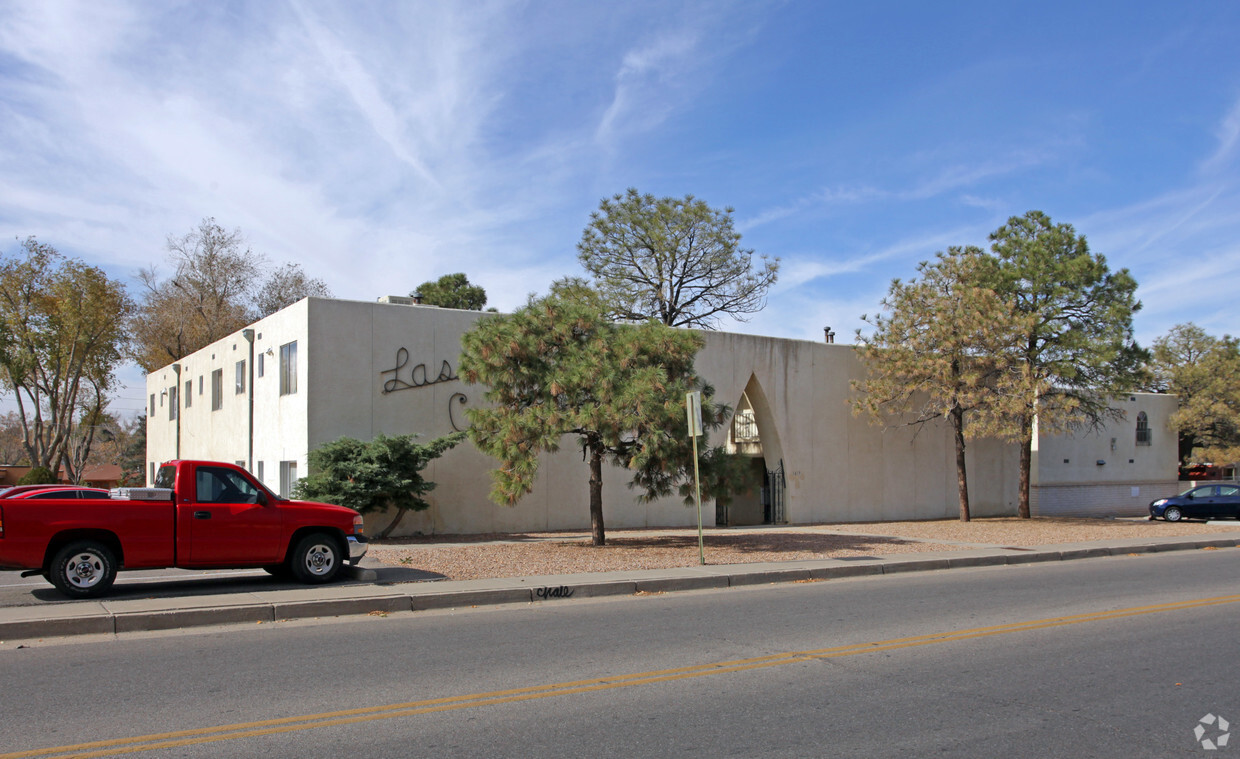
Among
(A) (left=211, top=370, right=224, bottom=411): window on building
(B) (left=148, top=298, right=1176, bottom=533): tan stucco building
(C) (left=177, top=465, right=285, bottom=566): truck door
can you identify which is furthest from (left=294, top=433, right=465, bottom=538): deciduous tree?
(A) (left=211, top=370, right=224, bottom=411): window on building

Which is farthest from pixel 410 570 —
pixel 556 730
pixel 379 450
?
pixel 556 730

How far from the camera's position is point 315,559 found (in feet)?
40.0

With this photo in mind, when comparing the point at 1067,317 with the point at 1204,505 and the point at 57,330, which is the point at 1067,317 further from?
the point at 57,330

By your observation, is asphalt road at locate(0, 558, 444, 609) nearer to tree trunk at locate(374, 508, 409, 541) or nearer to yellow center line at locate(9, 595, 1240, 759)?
tree trunk at locate(374, 508, 409, 541)

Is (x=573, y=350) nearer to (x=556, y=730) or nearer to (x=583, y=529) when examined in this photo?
(x=583, y=529)

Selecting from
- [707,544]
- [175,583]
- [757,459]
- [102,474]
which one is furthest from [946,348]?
[102,474]

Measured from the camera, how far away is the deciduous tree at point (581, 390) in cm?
1605

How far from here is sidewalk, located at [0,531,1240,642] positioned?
9438 mm

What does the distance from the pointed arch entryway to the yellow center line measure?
15.7 metres

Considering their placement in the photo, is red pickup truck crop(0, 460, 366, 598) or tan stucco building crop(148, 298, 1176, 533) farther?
tan stucco building crop(148, 298, 1176, 533)

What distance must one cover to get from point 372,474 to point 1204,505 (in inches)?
1117

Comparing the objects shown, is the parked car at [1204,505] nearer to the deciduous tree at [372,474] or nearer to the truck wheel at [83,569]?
the deciduous tree at [372,474]

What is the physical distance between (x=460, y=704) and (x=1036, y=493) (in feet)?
105

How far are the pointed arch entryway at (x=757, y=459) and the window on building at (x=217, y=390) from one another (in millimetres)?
15595
